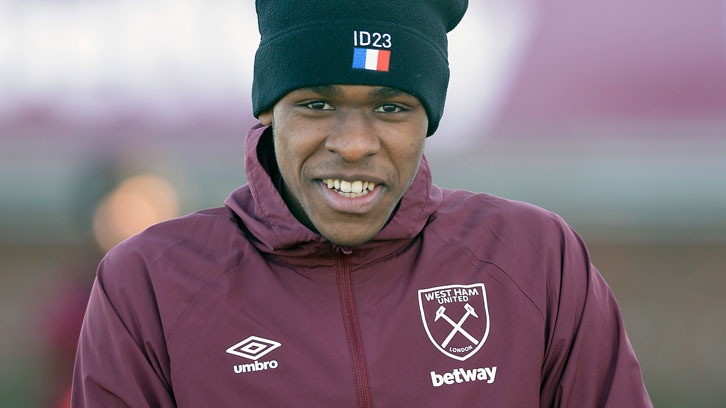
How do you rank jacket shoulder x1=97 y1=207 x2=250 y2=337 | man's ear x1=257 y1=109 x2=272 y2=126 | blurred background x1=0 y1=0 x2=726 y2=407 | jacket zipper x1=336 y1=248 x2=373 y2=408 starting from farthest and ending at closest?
blurred background x1=0 y1=0 x2=726 y2=407 < man's ear x1=257 y1=109 x2=272 y2=126 < jacket shoulder x1=97 y1=207 x2=250 y2=337 < jacket zipper x1=336 y1=248 x2=373 y2=408

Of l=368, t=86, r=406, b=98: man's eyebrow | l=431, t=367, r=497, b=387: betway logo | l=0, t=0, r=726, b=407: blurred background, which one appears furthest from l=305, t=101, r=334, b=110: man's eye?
l=0, t=0, r=726, b=407: blurred background

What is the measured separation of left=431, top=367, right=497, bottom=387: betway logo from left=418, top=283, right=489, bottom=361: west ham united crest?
0.11 feet

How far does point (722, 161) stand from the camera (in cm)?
597

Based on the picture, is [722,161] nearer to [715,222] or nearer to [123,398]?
[715,222]

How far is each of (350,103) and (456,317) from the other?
1.77 feet

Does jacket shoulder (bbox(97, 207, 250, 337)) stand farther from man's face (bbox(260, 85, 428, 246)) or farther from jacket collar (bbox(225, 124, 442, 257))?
man's face (bbox(260, 85, 428, 246))

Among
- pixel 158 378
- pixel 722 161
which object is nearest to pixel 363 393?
pixel 158 378

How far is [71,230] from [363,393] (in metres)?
4.67

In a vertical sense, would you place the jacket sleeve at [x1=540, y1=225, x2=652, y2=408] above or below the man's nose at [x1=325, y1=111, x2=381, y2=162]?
below

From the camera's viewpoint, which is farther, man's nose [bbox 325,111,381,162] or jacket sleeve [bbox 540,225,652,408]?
jacket sleeve [bbox 540,225,652,408]

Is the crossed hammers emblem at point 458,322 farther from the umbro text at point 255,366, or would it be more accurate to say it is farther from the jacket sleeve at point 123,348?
the jacket sleeve at point 123,348

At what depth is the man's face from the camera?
188cm

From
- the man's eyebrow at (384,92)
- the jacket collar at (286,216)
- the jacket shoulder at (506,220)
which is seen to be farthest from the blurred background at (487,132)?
the man's eyebrow at (384,92)

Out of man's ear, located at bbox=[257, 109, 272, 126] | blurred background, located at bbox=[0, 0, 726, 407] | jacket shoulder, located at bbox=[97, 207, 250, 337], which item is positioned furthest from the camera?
blurred background, located at bbox=[0, 0, 726, 407]
